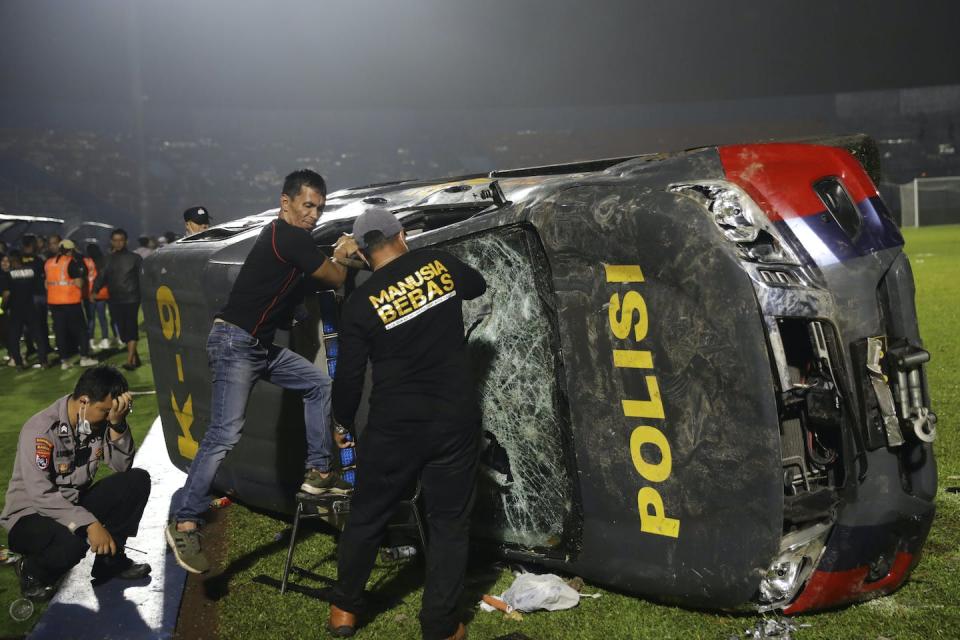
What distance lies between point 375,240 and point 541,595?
4.84 feet

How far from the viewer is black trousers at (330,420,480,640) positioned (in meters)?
3.29

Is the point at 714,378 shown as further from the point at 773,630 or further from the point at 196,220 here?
the point at 196,220

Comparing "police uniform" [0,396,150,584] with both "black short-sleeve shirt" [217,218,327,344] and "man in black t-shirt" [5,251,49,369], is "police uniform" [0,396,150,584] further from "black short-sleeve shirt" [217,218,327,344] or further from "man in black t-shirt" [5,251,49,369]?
"man in black t-shirt" [5,251,49,369]

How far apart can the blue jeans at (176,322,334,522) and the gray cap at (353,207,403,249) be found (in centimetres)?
103

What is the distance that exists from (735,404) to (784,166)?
848mm

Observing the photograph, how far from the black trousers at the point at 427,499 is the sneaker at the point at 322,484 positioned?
72 cm

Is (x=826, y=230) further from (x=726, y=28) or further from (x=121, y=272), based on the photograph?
(x=726, y=28)

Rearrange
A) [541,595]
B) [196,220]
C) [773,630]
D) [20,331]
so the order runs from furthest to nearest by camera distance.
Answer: [20,331] < [196,220] < [541,595] < [773,630]

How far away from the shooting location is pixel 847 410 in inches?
121

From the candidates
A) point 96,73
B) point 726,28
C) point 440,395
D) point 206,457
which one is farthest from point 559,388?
point 96,73

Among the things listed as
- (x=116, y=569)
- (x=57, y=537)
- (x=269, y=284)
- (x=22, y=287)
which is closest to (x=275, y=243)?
(x=269, y=284)

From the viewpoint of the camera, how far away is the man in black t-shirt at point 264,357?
4.13 metres

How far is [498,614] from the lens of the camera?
3.61 m

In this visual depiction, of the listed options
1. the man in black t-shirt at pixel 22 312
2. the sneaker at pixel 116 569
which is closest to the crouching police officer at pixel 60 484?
the sneaker at pixel 116 569
